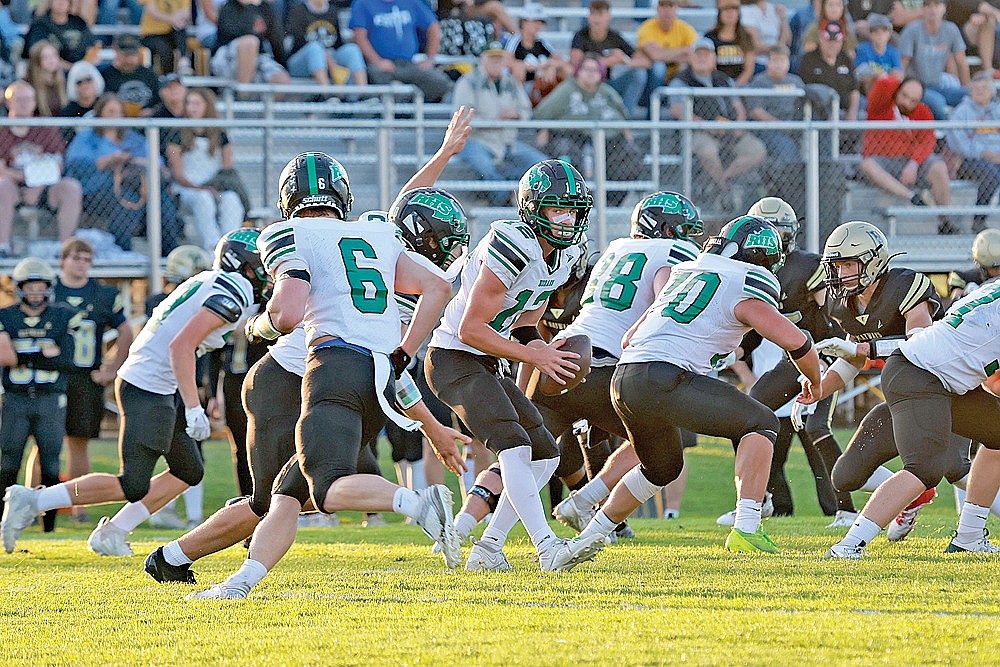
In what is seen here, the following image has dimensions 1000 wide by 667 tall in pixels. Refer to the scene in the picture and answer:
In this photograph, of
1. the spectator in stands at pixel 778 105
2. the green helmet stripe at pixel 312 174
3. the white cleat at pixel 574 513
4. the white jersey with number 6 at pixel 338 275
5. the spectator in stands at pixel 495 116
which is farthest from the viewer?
the spectator in stands at pixel 495 116

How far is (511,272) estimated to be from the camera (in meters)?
5.80

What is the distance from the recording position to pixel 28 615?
5.02 m

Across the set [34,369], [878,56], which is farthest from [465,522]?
[878,56]

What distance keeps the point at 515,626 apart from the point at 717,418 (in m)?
1.88

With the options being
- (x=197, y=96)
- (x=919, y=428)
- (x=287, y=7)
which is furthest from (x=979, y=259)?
(x=287, y=7)

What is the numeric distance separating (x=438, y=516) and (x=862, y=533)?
2.13 meters

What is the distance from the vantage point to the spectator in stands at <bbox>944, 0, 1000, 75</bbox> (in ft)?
49.8

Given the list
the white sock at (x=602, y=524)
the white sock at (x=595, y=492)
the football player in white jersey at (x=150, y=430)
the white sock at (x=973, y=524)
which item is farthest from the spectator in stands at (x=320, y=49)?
the white sock at (x=973, y=524)

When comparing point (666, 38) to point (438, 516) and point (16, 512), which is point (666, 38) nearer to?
point (16, 512)

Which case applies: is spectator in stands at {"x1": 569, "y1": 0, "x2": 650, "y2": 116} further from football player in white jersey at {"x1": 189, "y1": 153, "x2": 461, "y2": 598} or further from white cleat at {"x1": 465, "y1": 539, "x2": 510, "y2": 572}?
football player in white jersey at {"x1": 189, "y1": 153, "x2": 461, "y2": 598}

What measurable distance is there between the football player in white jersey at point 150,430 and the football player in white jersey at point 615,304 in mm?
1589

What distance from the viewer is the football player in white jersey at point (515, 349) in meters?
5.75

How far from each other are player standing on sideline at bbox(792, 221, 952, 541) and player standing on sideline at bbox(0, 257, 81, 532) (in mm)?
4755

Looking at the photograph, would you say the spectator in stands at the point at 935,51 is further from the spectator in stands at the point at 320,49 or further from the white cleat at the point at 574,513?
the white cleat at the point at 574,513
